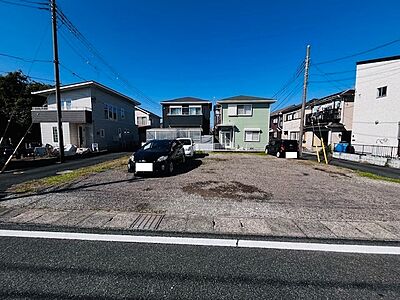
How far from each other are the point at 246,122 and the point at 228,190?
1737 centimetres

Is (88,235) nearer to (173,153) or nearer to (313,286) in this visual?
(313,286)

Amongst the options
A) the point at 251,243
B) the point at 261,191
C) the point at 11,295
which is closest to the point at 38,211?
the point at 11,295

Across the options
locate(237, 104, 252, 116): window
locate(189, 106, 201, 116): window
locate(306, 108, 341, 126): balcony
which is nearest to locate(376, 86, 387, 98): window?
locate(306, 108, 341, 126): balcony

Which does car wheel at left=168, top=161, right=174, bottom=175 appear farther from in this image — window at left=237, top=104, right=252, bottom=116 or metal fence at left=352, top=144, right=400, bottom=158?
window at left=237, top=104, right=252, bottom=116

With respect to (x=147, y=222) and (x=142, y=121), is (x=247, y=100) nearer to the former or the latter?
(x=142, y=121)

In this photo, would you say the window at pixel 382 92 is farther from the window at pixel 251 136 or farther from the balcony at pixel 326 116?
the window at pixel 251 136

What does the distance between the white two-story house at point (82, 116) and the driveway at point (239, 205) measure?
45.2ft

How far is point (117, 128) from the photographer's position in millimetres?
23125

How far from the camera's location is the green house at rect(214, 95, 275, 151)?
858 inches

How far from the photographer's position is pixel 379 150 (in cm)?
1559

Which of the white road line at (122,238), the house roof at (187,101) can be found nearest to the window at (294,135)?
the house roof at (187,101)

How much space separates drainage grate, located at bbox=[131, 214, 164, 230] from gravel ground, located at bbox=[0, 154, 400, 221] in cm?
27

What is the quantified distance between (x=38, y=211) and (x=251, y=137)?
20.4 metres

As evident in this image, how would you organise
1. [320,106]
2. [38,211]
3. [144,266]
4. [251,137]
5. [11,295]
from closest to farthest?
[11,295]
[144,266]
[38,211]
[251,137]
[320,106]
